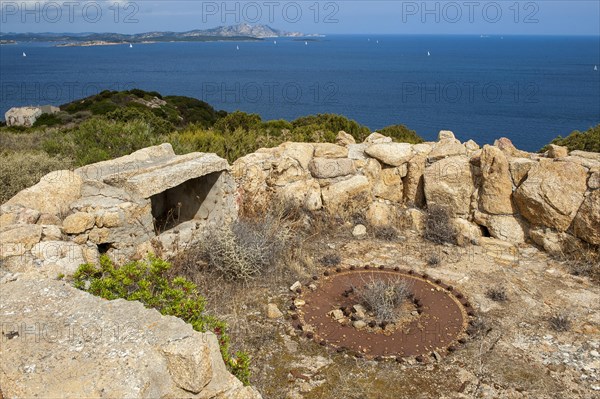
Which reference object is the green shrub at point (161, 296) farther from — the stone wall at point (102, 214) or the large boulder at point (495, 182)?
the large boulder at point (495, 182)

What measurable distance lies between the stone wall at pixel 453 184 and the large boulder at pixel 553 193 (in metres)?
0.01

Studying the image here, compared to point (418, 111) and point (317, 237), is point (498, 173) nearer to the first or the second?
point (317, 237)

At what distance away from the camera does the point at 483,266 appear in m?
6.74

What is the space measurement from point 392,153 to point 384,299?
3.81 m

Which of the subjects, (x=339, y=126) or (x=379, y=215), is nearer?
(x=379, y=215)

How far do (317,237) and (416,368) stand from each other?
3332 mm

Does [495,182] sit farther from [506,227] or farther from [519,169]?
[506,227]

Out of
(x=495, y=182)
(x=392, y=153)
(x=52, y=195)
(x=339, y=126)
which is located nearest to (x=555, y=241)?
(x=495, y=182)

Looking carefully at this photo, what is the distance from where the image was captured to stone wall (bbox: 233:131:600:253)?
23.2 feet

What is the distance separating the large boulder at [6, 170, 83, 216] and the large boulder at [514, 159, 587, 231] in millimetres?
6294

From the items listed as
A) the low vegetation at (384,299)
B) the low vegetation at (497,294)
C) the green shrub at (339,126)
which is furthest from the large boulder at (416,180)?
the green shrub at (339,126)

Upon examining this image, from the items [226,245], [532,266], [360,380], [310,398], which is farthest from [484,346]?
[226,245]

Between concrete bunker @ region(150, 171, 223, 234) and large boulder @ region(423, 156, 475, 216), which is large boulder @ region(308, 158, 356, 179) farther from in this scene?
concrete bunker @ region(150, 171, 223, 234)

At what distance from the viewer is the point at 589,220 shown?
22.2 ft
